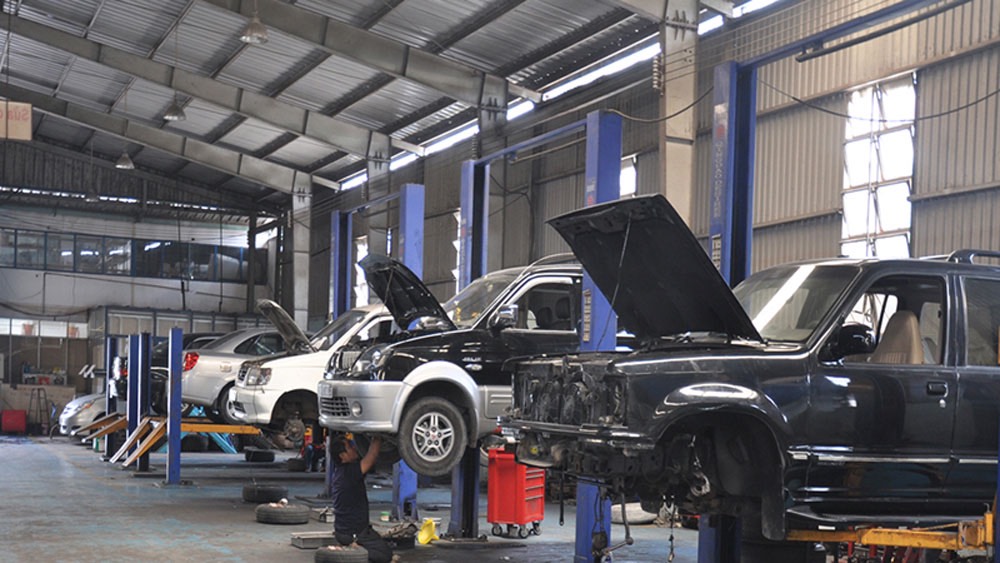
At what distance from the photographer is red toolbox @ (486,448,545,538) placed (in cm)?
1022

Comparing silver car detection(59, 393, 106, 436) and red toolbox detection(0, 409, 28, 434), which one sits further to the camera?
red toolbox detection(0, 409, 28, 434)

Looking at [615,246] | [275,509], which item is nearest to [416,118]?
[275,509]

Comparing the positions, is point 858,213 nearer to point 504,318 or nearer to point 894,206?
point 894,206

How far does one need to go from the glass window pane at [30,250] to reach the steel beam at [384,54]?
57.5 ft

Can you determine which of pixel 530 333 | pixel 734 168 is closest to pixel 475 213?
pixel 530 333

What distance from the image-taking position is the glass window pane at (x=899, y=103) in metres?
13.9

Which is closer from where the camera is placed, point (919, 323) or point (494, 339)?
point (919, 323)

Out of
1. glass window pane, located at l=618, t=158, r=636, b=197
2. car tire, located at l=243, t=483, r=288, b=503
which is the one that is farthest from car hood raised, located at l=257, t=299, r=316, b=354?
glass window pane, located at l=618, t=158, r=636, b=197

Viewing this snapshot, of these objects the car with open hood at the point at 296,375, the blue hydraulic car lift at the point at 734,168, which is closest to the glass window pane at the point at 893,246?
the car with open hood at the point at 296,375

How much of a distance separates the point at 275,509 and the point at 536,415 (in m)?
5.52

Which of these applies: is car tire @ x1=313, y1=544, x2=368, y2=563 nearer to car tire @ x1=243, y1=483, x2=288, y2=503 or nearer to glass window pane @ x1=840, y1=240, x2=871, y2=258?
car tire @ x1=243, y1=483, x2=288, y2=503

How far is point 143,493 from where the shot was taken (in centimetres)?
1378

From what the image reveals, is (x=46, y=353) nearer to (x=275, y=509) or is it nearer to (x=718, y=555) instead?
(x=275, y=509)

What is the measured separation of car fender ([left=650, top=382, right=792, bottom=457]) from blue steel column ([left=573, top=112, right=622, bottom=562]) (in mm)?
2435
